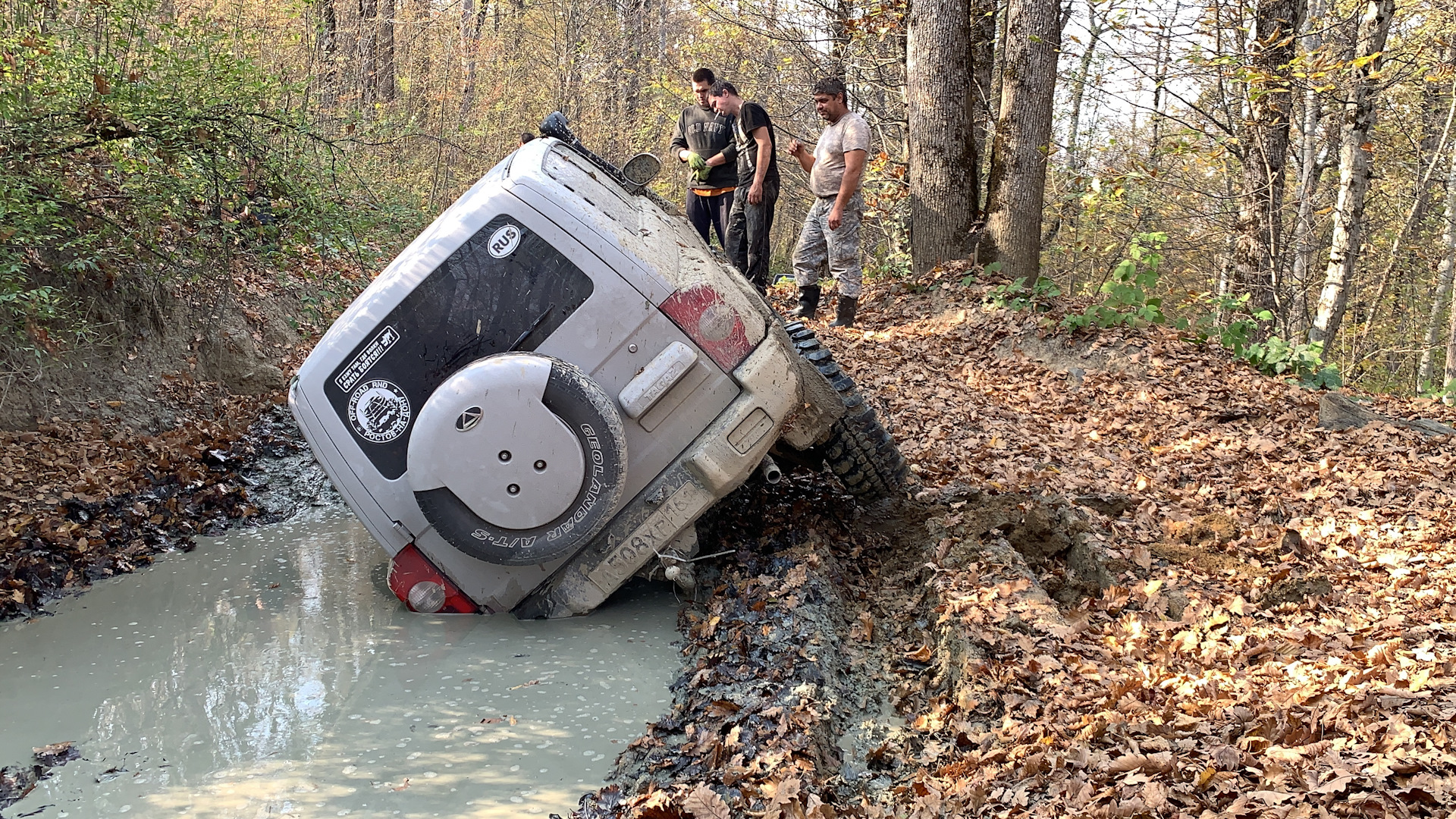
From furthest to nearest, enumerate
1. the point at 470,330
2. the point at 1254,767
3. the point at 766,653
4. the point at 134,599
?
the point at 134,599, the point at 470,330, the point at 766,653, the point at 1254,767

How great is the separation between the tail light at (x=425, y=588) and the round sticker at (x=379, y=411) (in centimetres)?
55

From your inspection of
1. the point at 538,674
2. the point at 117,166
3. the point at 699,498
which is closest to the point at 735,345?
the point at 699,498

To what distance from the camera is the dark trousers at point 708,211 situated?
9.77 m

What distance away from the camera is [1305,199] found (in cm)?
1125

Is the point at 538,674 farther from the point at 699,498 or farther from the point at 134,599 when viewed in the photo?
the point at 134,599

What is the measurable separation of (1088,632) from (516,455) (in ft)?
7.64

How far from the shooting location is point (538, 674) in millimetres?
4039

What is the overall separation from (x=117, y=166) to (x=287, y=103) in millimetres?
2396

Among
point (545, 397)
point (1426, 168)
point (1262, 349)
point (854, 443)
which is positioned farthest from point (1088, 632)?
point (1426, 168)

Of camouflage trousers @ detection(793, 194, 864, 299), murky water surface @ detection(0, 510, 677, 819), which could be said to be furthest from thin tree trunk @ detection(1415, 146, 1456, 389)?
murky water surface @ detection(0, 510, 677, 819)

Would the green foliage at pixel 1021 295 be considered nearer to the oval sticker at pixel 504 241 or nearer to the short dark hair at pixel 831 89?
the short dark hair at pixel 831 89

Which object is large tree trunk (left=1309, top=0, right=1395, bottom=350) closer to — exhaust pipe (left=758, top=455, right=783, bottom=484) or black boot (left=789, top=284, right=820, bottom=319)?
black boot (left=789, top=284, right=820, bottom=319)

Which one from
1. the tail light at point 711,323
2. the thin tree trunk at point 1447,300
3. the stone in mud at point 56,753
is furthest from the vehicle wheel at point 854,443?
the thin tree trunk at point 1447,300

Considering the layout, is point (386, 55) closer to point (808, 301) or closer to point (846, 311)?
point (808, 301)
